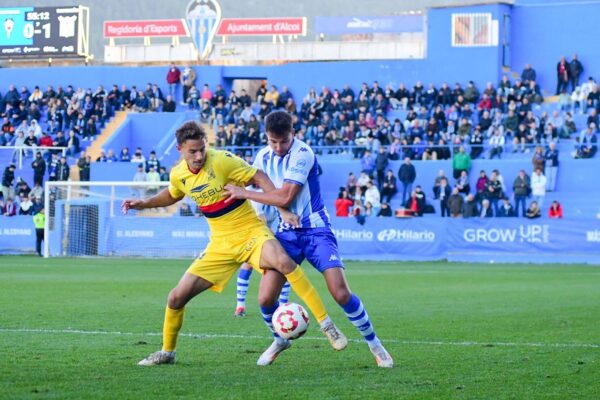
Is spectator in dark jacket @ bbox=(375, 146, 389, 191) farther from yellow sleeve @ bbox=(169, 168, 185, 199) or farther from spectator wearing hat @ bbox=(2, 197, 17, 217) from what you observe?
yellow sleeve @ bbox=(169, 168, 185, 199)

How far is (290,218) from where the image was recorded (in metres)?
9.54

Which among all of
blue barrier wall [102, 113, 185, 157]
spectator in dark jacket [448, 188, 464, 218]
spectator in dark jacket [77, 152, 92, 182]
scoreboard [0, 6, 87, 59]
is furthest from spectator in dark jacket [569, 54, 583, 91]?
scoreboard [0, 6, 87, 59]

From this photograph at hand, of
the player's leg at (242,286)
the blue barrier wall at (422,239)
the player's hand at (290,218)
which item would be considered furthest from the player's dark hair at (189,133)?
the blue barrier wall at (422,239)

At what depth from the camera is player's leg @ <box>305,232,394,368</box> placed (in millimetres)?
9469

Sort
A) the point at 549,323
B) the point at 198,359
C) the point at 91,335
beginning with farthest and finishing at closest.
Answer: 1. the point at 549,323
2. the point at 91,335
3. the point at 198,359

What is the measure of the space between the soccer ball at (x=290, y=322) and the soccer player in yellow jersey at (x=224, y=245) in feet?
0.38

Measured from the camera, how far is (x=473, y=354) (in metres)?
10.3

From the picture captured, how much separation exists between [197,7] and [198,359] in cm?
4526

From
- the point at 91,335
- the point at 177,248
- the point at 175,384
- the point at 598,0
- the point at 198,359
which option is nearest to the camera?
the point at 175,384

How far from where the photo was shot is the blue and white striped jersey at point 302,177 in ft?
31.4

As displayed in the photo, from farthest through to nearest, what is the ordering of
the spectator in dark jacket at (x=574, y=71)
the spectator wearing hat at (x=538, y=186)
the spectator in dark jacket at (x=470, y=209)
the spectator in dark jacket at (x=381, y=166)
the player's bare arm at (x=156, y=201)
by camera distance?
1. the spectator in dark jacket at (x=574, y=71)
2. the spectator in dark jacket at (x=381, y=166)
3. the spectator wearing hat at (x=538, y=186)
4. the spectator in dark jacket at (x=470, y=209)
5. the player's bare arm at (x=156, y=201)

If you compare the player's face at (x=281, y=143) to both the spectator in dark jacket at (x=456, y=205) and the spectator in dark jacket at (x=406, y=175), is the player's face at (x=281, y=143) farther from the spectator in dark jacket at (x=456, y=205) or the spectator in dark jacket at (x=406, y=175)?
the spectator in dark jacket at (x=406, y=175)

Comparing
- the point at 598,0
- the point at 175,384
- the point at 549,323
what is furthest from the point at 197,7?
the point at 175,384

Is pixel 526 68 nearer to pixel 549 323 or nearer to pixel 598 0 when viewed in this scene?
pixel 598 0
